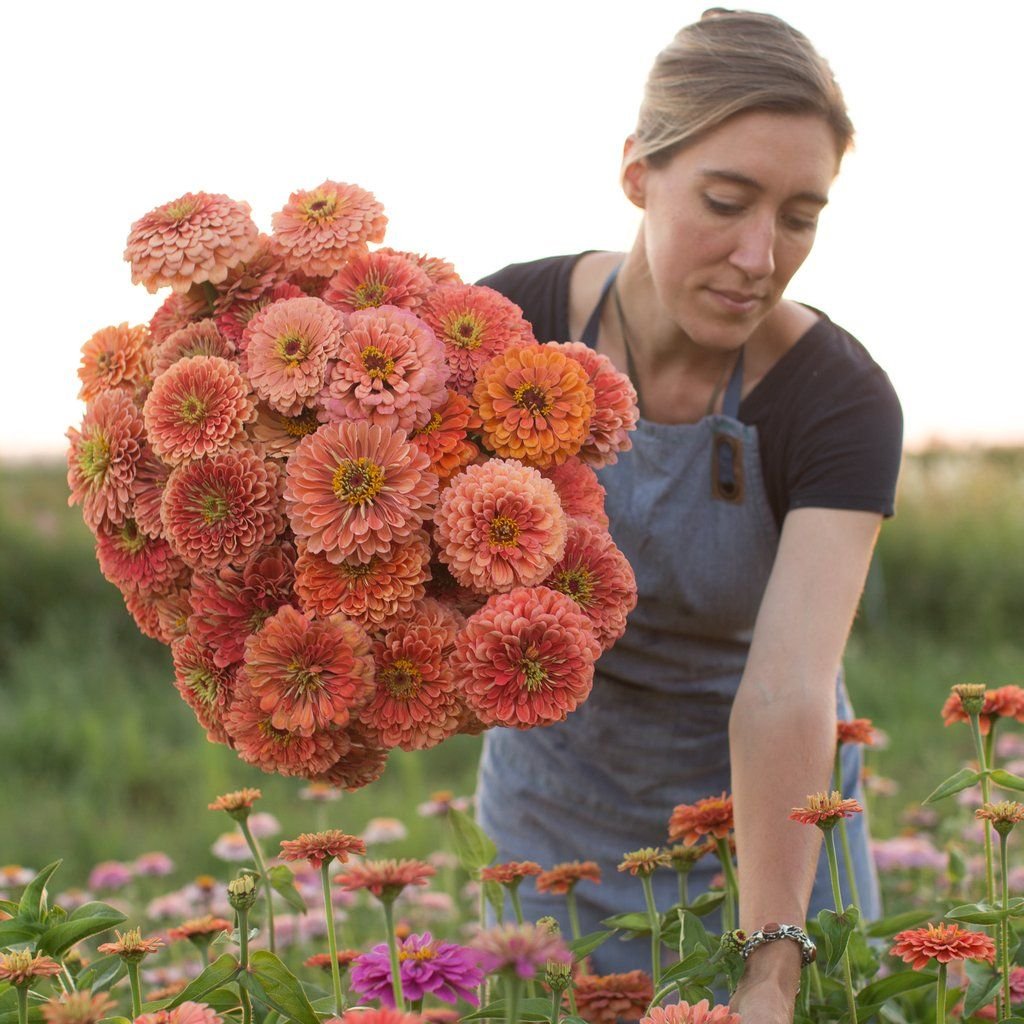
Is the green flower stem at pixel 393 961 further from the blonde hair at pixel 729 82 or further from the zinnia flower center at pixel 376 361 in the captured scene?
the blonde hair at pixel 729 82

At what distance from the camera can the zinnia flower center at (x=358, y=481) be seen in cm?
95

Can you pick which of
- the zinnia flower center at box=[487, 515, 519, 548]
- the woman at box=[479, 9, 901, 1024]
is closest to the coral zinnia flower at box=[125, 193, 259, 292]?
the zinnia flower center at box=[487, 515, 519, 548]

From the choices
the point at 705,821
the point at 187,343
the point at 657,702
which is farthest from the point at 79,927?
the point at 657,702

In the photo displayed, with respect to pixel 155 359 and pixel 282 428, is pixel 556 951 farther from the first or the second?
pixel 155 359

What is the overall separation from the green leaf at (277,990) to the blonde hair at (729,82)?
982 millimetres

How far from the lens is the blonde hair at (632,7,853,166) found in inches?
56.8

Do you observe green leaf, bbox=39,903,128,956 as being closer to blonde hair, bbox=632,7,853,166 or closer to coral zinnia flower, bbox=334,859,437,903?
coral zinnia flower, bbox=334,859,437,903

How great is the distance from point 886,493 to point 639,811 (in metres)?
0.74

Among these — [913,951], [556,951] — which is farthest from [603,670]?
[556,951]

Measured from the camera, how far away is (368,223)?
1.11 m

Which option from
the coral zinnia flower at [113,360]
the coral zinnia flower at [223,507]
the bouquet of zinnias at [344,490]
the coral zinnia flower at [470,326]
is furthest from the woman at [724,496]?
the coral zinnia flower at [113,360]

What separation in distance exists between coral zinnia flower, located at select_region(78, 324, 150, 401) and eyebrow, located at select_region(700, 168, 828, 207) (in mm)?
643

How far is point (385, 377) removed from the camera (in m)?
0.99

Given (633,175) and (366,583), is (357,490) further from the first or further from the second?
(633,175)
